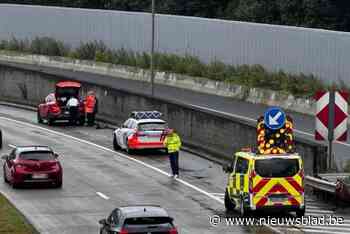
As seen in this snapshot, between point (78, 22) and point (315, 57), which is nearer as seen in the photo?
point (315, 57)

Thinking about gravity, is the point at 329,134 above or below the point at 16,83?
above

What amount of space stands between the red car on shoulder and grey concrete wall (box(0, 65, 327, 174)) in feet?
4.32

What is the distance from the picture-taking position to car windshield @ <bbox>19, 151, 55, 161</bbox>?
36.1 m

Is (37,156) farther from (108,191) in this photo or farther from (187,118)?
(187,118)

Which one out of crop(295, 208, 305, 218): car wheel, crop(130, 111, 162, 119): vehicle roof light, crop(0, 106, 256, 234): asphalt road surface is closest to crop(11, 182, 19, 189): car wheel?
crop(0, 106, 256, 234): asphalt road surface

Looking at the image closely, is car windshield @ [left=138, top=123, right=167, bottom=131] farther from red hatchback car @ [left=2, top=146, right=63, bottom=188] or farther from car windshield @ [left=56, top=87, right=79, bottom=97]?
car windshield @ [left=56, top=87, right=79, bottom=97]

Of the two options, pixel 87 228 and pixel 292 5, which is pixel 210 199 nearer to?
pixel 87 228

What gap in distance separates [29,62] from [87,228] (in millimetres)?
60811

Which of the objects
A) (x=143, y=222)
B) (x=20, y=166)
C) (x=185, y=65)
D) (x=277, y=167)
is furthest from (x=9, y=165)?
(x=185, y=65)

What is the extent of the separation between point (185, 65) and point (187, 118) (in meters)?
23.2

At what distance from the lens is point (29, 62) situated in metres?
88.0

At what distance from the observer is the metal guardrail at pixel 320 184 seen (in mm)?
30281

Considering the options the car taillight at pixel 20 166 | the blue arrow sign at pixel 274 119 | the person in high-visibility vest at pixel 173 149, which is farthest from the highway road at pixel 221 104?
the car taillight at pixel 20 166

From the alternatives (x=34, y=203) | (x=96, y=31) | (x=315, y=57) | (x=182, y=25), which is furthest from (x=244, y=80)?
(x=34, y=203)
